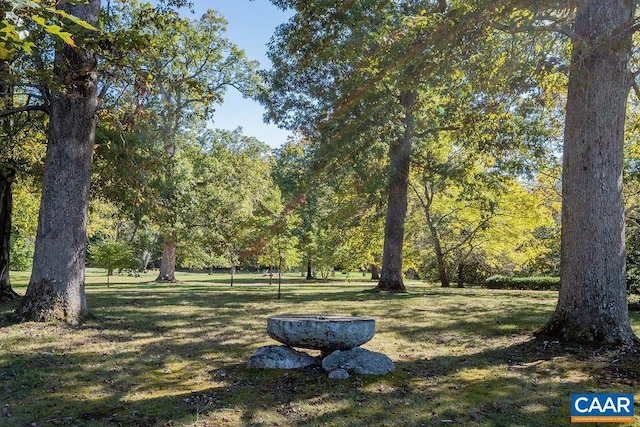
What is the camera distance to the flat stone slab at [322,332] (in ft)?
21.0

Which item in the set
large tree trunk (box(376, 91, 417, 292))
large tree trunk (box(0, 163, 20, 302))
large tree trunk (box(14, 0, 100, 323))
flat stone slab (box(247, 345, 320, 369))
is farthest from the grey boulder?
large tree trunk (box(376, 91, 417, 292))

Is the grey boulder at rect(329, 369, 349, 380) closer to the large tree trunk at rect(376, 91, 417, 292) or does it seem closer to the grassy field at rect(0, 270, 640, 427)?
the grassy field at rect(0, 270, 640, 427)

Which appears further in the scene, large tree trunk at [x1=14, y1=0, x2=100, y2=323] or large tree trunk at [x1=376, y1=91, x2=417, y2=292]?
large tree trunk at [x1=376, y1=91, x2=417, y2=292]

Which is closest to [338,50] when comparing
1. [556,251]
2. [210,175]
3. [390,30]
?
[390,30]

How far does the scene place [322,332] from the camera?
21.0 ft

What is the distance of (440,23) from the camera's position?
341 inches

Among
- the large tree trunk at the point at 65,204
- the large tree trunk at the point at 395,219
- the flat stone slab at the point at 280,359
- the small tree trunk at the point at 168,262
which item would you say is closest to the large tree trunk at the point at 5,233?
the large tree trunk at the point at 65,204

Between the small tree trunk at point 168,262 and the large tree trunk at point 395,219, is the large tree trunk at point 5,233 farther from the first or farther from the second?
the small tree trunk at point 168,262

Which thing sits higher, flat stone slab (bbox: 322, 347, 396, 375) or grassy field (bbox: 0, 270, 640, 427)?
flat stone slab (bbox: 322, 347, 396, 375)

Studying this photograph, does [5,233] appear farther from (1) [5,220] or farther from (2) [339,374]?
(2) [339,374]

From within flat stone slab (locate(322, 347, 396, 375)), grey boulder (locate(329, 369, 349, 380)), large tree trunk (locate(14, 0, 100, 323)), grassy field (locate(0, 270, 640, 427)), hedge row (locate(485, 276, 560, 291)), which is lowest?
hedge row (locate(485, 276, 560, 291))

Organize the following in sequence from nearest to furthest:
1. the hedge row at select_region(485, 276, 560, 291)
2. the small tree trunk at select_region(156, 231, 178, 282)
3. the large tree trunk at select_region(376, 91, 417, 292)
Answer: the large tree trunk at select_region(376, 91, 417, 292) < the hedge row at select_region(485, 276, 560, 291) < the small tree trunk at select_region(156, 231, 178, 282)

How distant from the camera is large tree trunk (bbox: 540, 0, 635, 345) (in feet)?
25.7

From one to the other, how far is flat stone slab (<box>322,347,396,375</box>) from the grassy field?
0.15m
